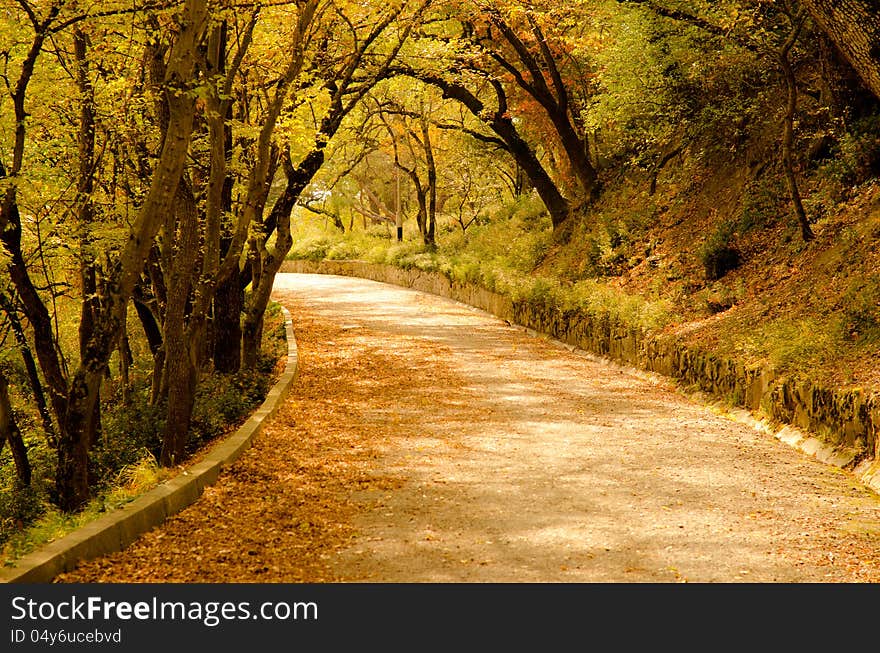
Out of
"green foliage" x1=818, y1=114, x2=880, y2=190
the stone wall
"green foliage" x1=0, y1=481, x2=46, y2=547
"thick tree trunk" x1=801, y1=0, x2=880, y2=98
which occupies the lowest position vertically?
"green foliage" x1=0, y1=481, x2=46, y2=547

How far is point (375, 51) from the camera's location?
1477 centimetres

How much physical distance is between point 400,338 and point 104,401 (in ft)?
19.4

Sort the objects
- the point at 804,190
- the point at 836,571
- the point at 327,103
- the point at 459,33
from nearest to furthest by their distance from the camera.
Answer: the point at 836,571, the point at 804,190, the point at 327,103, the point at 459,33

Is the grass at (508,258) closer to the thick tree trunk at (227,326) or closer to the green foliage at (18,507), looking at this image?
the thick tree trunk at (227,326)

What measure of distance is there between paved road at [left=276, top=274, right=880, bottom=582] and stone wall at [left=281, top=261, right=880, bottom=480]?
31 cm

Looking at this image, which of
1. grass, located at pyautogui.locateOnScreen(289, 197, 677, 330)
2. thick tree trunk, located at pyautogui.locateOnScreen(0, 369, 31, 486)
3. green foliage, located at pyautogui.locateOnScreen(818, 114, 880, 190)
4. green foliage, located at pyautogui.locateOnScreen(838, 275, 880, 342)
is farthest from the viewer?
grass, located at pyautogui.locateOnScreen(289, 197, 677, 330)

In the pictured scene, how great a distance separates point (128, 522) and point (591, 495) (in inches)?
148

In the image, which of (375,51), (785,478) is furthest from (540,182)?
(785,478)

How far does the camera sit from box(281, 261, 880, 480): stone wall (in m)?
8.06

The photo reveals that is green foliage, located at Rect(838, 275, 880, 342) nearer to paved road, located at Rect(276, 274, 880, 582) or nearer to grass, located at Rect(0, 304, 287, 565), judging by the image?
paved road, located at Rect(276, 274, 880, 582)

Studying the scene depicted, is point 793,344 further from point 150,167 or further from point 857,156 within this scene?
point 150,167

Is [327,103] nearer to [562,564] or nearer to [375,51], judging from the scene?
[375,51]

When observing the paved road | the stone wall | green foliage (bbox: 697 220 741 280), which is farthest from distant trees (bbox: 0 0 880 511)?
the paved road

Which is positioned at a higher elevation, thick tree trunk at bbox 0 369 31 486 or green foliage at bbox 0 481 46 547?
thick tree trunk at bbox 0 369 31 486
